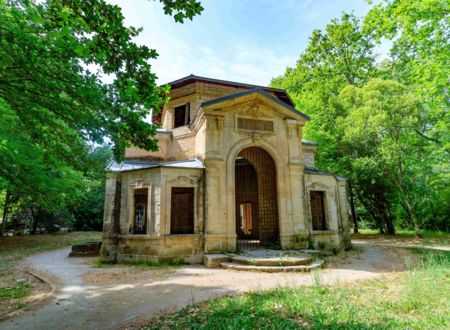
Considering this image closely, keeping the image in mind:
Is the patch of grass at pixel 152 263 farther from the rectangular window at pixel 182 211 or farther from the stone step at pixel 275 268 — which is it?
the stone step at pixel 275 268

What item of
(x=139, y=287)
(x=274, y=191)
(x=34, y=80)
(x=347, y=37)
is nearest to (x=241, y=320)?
(x=139, y=287)

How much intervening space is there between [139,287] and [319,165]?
64.3 ft

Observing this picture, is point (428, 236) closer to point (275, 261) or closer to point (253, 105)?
point (275, 261)

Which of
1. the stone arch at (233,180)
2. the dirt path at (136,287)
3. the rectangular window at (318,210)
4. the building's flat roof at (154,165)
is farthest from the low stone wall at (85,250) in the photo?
the rectangular window at (318,210)

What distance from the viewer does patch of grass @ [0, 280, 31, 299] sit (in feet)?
22.0

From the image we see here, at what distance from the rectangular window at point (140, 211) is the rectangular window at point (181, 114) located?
18.0 ft

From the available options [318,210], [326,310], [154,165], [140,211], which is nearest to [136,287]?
[326,310]

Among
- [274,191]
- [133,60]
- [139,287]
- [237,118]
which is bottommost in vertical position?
[139,287]

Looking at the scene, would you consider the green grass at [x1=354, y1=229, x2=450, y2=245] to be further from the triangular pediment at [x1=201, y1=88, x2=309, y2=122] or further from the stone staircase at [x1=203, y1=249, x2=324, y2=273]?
the triangular pediment at [x1=201, y1=88, x2=309, y2=122]

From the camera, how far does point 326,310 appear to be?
15.6 ft

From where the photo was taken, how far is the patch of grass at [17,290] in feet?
22.0

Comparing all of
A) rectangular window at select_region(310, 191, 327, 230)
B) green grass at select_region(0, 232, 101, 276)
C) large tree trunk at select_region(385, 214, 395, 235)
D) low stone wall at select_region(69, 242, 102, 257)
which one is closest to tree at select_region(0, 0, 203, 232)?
green grass at select_region(0, 232, 101, 276)

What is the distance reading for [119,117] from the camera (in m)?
5.81

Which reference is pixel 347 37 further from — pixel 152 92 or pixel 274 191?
pixel 152 92
